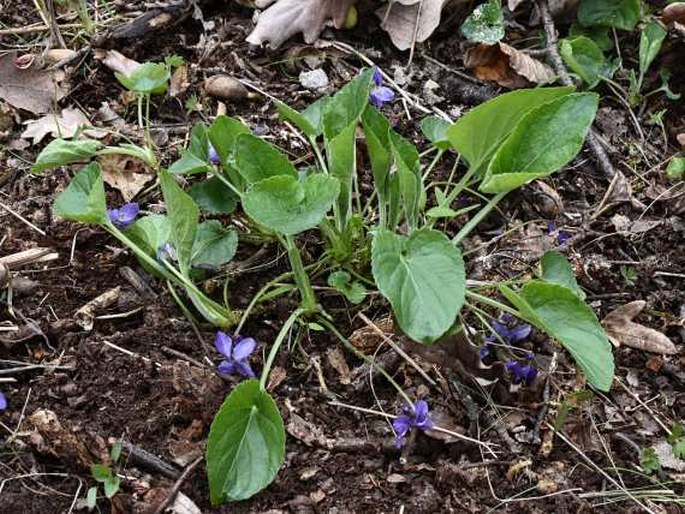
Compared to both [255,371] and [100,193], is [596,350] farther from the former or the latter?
[100,193]

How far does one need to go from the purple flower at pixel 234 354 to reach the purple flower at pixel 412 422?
0.97 ft

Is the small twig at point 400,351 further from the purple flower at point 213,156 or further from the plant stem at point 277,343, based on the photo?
the purple flower at point 213,156

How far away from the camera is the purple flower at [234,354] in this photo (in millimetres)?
1684

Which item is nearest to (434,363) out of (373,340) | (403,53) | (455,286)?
(373,340)

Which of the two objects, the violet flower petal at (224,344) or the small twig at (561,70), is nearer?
the violet flower petal at (224,344)

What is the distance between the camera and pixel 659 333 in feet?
6.41

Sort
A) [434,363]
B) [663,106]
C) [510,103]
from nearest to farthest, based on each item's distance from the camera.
Answer: [510,103]
[434,363]
[663,106]

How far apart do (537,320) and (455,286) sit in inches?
6.0

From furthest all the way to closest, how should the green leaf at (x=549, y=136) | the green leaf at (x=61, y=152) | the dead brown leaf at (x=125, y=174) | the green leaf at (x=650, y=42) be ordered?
1. the green leaf at (x=650, y=42)
2. the dead brown leaf at (x=125, y=174)
3. the green leaf at (x=61, y=152)
4. the green leaf at (x=549, y=136)

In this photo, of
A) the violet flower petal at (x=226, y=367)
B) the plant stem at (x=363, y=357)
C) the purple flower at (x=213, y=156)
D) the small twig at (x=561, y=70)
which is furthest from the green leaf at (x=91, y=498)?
the small twig at (x=561, y=70)

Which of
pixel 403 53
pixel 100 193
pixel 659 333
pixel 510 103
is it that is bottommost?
pixel 659 333

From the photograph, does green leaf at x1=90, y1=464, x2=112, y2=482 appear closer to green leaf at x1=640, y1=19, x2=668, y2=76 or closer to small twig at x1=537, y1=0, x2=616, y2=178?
small twig at x1=537, y1=0, x2=616, y2=178

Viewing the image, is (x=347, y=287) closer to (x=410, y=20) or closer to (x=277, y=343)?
(x=277, y=343)

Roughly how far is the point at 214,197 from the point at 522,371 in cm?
77
